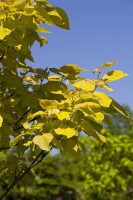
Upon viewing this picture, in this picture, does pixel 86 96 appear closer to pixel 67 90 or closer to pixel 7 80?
pixel 67 90

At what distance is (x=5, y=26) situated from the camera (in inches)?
83.4

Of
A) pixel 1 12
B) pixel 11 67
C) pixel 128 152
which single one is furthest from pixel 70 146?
pixel 128 152

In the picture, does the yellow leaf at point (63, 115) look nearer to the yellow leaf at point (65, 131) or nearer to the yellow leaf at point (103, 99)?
the yellow leaf at point (65, 131)

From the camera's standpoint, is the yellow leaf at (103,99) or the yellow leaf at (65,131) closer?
the yellow leaf at (65,131)

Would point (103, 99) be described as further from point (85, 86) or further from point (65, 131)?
point (65, 131)

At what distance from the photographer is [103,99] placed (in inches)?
84.9

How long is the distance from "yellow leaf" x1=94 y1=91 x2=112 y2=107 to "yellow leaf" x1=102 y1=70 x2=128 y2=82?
0.49ft

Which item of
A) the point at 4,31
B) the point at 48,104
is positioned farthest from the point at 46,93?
the point at 4,31

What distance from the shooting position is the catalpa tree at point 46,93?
6.76 ft

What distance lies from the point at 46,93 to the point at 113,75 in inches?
19.9

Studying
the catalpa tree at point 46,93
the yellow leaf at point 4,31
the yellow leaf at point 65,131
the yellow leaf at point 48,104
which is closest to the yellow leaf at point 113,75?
the catalpa tree at point 46,93

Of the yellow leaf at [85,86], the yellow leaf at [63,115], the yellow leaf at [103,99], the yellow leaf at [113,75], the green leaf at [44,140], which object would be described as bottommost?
the green leaf at [44,140]

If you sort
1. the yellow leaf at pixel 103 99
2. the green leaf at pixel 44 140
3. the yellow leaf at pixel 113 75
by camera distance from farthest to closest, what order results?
the yellow leaf at pixel 113 75 < the yellow leaf at pixel 103 99 < the green leaf at pixel 44 140

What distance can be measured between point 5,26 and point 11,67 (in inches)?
17.8
